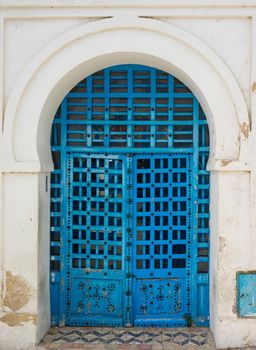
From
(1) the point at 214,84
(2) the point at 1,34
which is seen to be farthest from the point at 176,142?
(2) the point at 1,34

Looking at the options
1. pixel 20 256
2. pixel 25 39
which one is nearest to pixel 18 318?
pixel 20 256

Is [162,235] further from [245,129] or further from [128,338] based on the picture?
[245,129]

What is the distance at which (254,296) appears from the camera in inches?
200

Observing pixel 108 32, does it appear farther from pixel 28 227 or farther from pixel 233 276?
pixel 233 276

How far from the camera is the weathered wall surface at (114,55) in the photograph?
4.98 meters

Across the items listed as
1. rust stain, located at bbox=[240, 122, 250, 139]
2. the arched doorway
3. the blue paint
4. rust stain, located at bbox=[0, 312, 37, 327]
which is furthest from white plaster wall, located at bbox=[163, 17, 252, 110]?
rust stain, located at bbox=[0, 312, 37, 327]

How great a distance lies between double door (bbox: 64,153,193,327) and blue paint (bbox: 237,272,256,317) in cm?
82

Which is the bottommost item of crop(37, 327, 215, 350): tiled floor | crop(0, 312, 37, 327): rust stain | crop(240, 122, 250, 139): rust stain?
crop(37, 327, 215, 350): tiled floor

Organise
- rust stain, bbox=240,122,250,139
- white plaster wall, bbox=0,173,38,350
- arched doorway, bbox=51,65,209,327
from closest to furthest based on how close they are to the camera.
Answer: rust stain, bbox=240,122,250,139 < white plaster wall, bbox=0,173,38,350 < arched doorway, bbox=51,65,209,327

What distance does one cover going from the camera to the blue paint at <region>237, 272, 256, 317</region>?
5.05 metres

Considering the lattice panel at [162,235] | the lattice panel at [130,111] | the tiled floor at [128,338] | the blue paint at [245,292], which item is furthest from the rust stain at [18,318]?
the blue paint at [245,292]

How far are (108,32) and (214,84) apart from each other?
1.26m

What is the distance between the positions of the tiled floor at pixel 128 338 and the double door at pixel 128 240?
0.53ft

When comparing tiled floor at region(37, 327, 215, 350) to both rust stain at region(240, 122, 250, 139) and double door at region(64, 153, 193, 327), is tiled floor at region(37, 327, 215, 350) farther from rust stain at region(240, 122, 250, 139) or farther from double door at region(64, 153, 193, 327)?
rust stain at region(240, 122, 250, 139)
